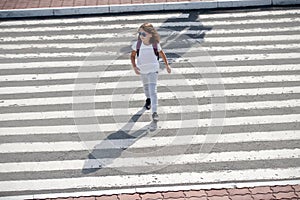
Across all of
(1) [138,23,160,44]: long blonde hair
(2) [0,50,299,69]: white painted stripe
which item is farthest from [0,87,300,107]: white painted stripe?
(1) [138,23,160,44]: long blonde hair

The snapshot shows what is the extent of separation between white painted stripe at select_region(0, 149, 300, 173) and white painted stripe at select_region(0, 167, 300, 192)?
309 millimetres

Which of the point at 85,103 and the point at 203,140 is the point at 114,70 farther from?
the point at 203,140

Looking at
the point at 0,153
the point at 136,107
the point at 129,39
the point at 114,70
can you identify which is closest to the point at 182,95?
the point at 136,107

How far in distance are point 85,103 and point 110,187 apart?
9.03 feet

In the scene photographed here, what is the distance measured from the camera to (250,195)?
9.09 metres

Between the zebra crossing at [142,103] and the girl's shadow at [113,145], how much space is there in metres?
0.03

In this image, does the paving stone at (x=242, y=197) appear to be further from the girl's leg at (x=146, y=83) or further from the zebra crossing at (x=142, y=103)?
the girl's leg at (x=146, y=83)

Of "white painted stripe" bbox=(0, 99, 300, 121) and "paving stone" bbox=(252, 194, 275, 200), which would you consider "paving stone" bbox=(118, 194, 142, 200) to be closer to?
"paving stone" bbox=(252, 194, 275, 200)

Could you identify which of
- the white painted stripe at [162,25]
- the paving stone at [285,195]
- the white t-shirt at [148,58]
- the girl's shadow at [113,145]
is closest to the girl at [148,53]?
the white t-shirt at [148,58]

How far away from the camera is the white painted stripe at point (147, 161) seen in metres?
10.0

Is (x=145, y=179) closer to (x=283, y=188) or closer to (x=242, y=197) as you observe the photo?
(x=242, y=197)

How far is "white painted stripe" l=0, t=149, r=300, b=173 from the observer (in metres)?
10.0

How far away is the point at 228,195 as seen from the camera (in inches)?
360

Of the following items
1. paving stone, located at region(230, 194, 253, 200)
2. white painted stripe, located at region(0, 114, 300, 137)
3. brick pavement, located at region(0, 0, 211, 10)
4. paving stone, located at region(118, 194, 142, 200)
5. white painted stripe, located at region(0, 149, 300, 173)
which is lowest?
paving stone, located at region(230, 194, 253, 200)
